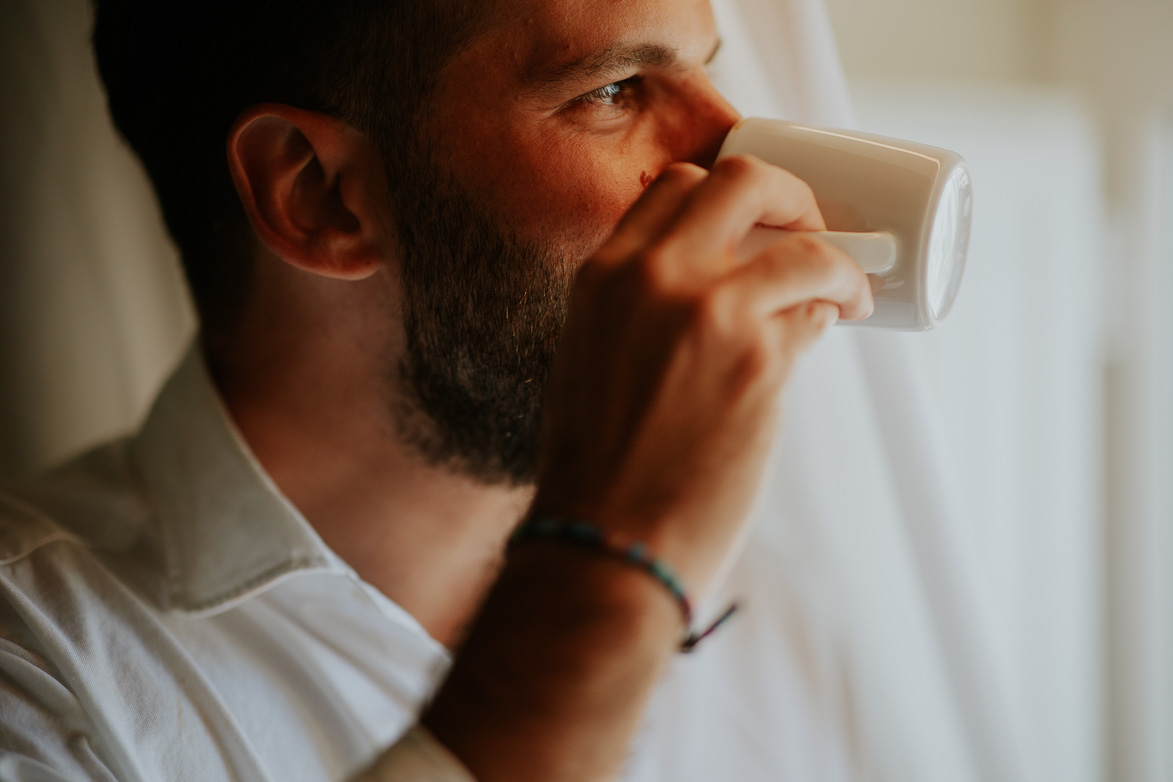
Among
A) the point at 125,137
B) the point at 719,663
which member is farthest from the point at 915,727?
the point at 125,137

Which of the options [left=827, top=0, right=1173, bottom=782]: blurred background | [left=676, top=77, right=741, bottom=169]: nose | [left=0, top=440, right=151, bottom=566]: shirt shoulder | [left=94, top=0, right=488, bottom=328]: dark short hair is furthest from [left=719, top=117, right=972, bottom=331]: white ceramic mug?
[left=827, top=0, right=1173, bottom=782]: blurred background

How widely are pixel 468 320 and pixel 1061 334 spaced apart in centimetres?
139

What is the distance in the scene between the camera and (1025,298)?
1786mm

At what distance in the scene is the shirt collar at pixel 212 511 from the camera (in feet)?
2.93

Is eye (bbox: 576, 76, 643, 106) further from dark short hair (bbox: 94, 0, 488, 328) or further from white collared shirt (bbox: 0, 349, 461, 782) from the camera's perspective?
white collared shirt (bbox: 0, 349, 461, 782)

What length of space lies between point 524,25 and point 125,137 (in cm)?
55

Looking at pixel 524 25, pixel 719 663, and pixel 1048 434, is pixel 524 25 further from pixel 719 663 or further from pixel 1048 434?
pixel 1048 434

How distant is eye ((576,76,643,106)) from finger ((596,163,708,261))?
0.25 meters

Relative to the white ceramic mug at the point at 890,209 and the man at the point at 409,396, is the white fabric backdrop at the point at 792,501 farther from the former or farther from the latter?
the white ceramic mug at the point at 890,209

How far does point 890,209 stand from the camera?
66cm

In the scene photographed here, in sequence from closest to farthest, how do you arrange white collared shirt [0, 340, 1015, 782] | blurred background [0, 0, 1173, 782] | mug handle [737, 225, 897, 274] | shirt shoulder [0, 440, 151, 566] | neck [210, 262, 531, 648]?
mug handle [737, 225, 897, 274], white collared shirt [0, 340, 1015, 782], shirt shoulder [0, 440, 151, 566], neck [210, 262, 531, 648], blurred background [0, 0, 1173, 782]

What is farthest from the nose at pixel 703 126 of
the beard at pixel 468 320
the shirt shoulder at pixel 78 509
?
the shirt shoulder at pixel 78 509

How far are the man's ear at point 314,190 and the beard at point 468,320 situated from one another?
0.04 metres

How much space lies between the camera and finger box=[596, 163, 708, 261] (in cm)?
58
